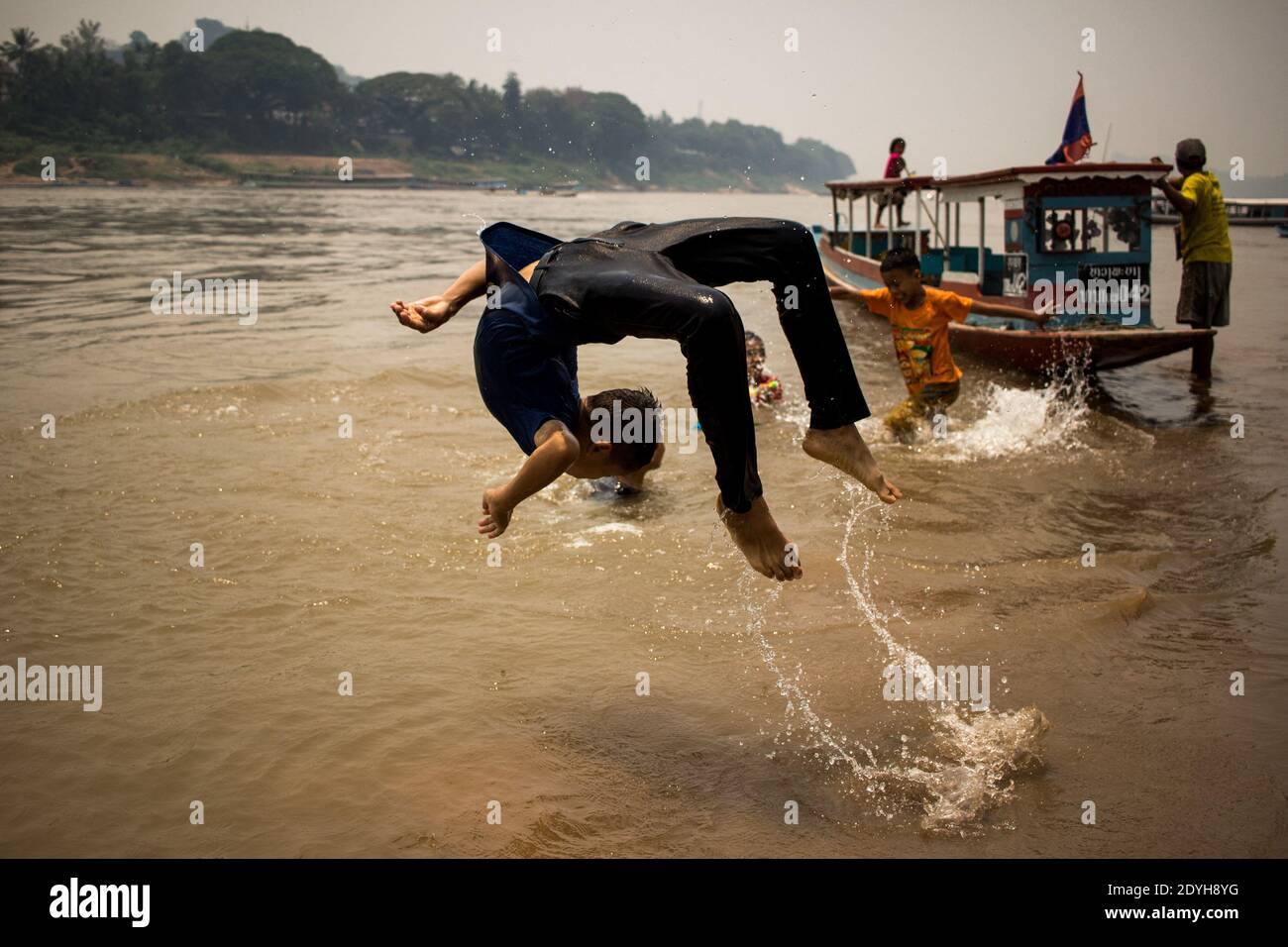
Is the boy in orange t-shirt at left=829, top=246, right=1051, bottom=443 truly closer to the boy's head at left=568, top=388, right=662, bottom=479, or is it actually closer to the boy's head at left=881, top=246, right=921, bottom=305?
the boy's head at left=881, top=246, right=921, bottom=305

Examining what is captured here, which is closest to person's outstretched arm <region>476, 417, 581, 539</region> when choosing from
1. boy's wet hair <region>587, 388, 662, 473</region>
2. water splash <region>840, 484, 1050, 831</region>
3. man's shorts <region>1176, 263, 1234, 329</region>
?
boy's wet hair <region>587, 388, 662, 473</region>

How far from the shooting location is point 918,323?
9.56 m

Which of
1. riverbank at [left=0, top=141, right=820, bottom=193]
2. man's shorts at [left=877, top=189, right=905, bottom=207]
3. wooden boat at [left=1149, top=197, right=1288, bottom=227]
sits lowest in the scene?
man's shorts at [left=877, top=189, right=905, bottom=207]

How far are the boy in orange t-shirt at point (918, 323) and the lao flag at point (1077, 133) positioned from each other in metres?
5.89

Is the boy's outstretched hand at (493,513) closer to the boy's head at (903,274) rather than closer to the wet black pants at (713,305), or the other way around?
the wet black pants at (713,305)

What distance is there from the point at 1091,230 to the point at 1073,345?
2.28 metres

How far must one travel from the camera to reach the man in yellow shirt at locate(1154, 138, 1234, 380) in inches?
472

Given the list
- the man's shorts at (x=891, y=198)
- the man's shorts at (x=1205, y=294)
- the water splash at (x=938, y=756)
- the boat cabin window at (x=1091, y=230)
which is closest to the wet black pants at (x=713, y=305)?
the water splash at (x=938, y=756)

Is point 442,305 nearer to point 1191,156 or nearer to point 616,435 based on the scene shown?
point 616,435

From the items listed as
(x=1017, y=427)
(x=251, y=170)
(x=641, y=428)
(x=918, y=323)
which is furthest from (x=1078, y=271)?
(x=251, y=170)

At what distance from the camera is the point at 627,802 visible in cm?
421

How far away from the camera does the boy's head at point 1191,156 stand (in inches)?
471

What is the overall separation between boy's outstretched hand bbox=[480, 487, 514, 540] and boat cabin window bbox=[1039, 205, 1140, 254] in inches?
443
